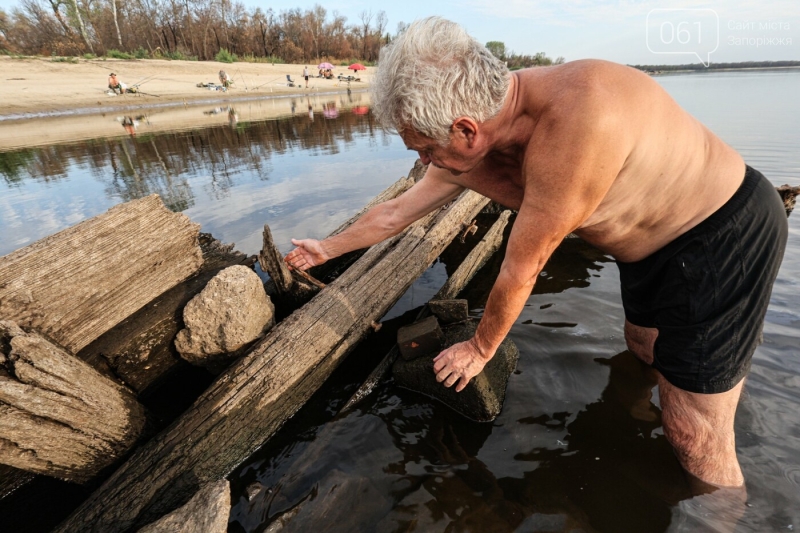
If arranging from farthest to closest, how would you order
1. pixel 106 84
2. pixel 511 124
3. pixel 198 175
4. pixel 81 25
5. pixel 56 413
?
pixel 81 25 < pixel 106 84 < pixel 198 175 < pixel 56 413 < pixel 511 124

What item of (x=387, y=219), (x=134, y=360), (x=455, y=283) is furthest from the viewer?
(x=455, y=283)

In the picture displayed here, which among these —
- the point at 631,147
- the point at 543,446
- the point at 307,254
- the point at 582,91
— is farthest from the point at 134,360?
the point at 631,147

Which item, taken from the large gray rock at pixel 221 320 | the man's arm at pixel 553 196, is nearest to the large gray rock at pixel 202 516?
the large gray rock at pixel 221 320

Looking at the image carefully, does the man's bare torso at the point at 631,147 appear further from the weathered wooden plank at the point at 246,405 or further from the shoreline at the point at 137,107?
the shoreline at the point at 137,107

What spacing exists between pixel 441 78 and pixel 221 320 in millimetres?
2436

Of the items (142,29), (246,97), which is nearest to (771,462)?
(246,97)

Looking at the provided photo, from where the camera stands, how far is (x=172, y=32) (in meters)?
47.2

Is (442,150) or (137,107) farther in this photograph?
(137,107)

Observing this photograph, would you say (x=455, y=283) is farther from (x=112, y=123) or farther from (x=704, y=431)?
(x=112, y=123)

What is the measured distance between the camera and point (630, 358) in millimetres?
3619

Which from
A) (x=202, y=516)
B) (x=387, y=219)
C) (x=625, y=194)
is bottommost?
(x=202, y=516)

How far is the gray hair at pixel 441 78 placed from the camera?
176cm

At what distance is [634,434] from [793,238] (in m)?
5.29

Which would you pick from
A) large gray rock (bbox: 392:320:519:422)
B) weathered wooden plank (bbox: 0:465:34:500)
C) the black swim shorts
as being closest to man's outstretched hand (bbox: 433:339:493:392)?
large gray rock (bbox: 392:320:519:422)
